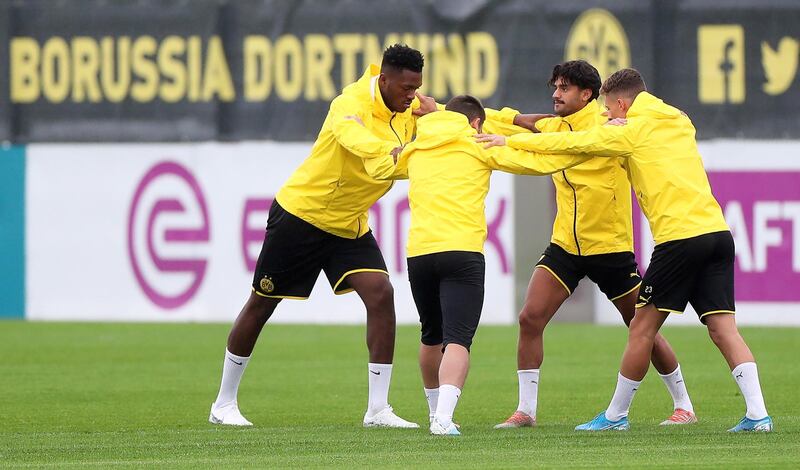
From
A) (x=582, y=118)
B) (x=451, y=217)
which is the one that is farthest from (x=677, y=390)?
(x=451, y=217)

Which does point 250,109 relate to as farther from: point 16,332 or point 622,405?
point 622,405

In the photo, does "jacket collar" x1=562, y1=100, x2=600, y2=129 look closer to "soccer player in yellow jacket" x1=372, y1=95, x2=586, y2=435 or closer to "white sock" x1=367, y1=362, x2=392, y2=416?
"soccer player in yellow jacket" x1=372, y1=95, x2=586, y2=435

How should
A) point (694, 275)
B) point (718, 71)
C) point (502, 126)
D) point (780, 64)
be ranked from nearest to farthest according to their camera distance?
point (694, 275) < point (502, 126) < point (780, 64) < point (718, 71)

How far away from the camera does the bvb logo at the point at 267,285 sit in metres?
10.1

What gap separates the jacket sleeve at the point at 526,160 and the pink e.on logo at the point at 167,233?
9.23 m

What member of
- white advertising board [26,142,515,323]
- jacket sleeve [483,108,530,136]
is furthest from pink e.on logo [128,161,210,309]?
jacket sleeve [483,108,530,136]

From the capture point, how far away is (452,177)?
9086mm

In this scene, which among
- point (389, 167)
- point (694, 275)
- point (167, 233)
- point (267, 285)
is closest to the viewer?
point (694, 275)

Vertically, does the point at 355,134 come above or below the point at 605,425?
above

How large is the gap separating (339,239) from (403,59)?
127 cm

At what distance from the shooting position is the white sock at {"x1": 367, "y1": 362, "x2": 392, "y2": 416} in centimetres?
982

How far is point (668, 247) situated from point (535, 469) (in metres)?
1.92

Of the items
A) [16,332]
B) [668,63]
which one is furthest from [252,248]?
[668,63]

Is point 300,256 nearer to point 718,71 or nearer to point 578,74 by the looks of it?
point 578,74
